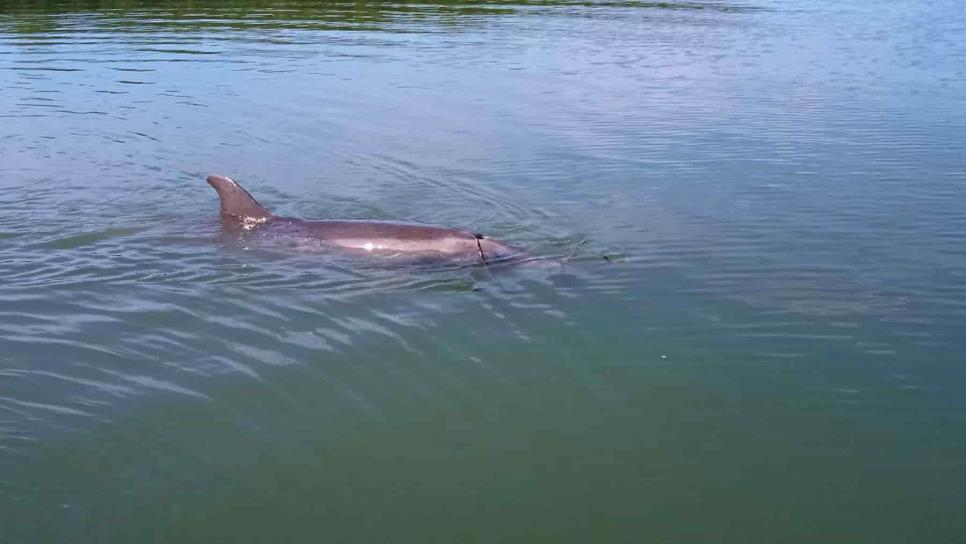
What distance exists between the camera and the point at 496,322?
1125 centimetres

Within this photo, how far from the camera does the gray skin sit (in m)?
13.0

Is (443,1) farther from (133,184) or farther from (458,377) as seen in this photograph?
(458,377)

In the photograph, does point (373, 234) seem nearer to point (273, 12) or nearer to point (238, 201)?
point (238, 201)

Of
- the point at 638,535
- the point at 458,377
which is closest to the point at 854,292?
the point at 458,377

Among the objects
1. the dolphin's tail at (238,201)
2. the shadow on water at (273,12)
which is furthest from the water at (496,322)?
the shadow on water at (273,12)

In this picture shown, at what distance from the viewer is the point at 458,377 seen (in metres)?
10.0

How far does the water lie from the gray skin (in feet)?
1.35

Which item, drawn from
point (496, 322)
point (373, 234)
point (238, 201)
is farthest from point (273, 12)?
point (496, 322)

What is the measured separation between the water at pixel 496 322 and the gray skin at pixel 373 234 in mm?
413

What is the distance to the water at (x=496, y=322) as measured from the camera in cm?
802

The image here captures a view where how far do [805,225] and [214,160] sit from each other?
944cm

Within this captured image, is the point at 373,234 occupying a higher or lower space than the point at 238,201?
lower

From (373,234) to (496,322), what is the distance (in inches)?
106

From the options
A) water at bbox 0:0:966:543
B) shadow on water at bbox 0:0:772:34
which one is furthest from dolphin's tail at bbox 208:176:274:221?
shadow on water at bbox 0:0:772:34
